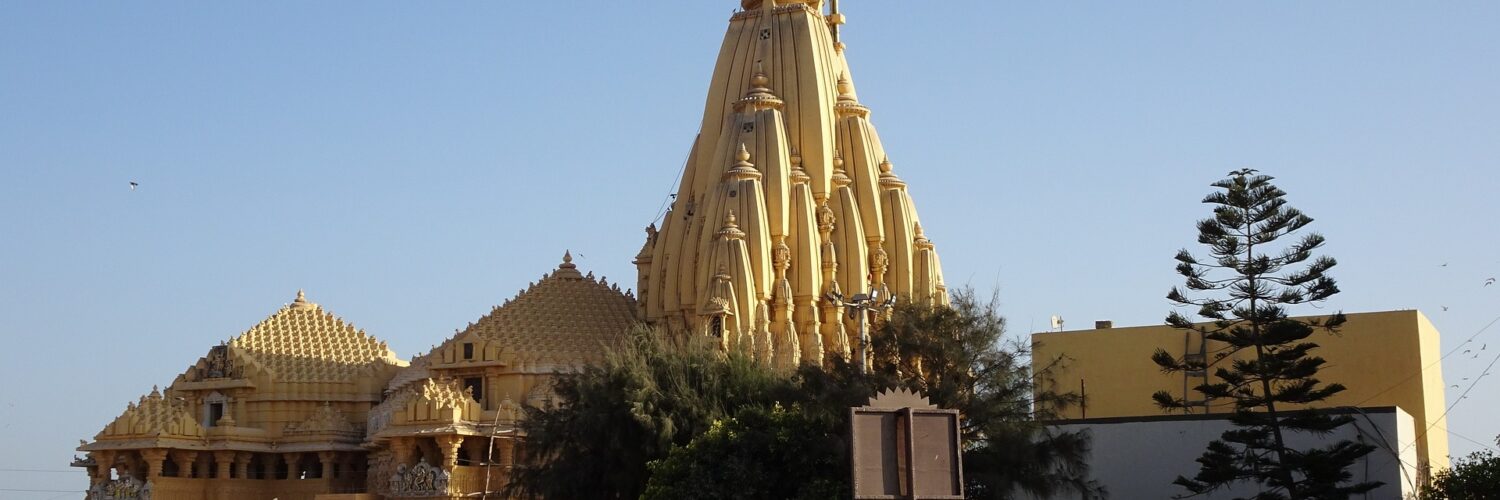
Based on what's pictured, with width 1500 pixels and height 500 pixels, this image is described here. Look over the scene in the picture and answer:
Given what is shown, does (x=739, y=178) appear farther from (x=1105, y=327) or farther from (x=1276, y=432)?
(x=1276, y=432)

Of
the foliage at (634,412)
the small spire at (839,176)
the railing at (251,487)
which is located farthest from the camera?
the small spire at (839,176)

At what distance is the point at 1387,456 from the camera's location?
36719 mm

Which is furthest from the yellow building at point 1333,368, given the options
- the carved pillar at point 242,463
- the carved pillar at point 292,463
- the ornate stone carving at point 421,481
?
the carved pillar at point 242,463

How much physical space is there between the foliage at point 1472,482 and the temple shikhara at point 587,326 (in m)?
15.4

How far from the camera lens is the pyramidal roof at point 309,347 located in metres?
55.0

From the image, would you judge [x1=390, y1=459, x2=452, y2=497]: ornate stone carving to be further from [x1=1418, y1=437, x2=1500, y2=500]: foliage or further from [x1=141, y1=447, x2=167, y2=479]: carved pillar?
[x1=1418, y1=437, x2=1500, y2=500]: foliage

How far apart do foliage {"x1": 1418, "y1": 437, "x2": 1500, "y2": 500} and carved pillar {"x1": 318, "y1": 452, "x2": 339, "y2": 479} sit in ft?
100

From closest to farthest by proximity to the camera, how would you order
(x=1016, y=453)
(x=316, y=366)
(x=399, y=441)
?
(x=1016, y=453) < (x=399, y=441) < (x=316, y=366)

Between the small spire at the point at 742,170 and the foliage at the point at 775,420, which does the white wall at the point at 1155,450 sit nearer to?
the foliage at the point at 775,420

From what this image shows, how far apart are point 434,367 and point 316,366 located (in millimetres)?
6060

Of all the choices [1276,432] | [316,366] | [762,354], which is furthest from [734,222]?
[1276,432]

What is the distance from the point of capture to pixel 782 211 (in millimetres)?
51594

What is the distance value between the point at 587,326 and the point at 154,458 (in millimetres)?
12727

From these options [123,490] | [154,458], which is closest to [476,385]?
[154,458]
